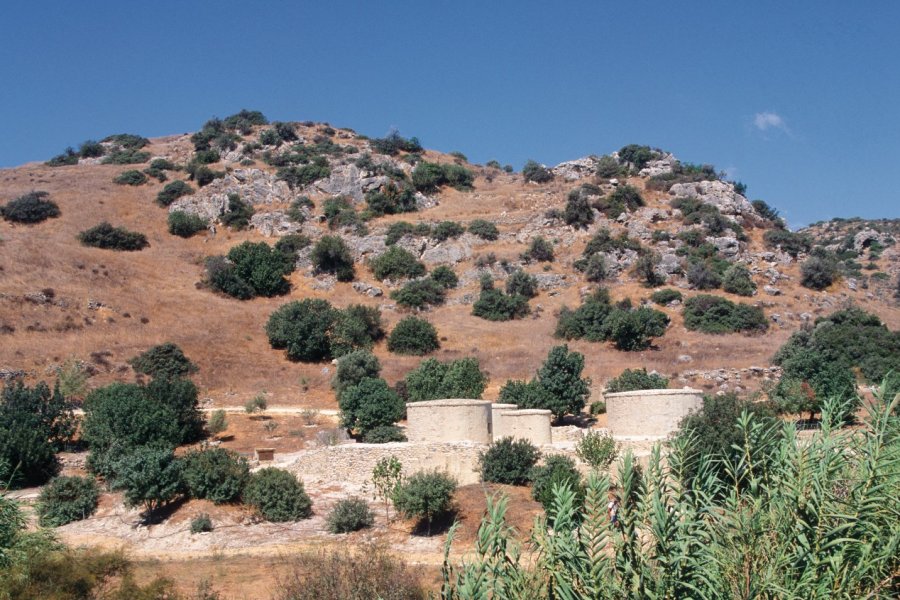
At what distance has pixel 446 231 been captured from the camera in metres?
59.8

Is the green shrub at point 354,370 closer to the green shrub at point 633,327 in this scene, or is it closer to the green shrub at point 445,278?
the green shrub at point 633,327

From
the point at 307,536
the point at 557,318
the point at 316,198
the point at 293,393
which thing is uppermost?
the point at 316,198

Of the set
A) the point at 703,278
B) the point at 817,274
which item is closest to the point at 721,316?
the point at 703,278

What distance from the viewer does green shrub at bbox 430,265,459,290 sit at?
179 feet

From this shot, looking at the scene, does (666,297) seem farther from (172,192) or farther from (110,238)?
(172,192)

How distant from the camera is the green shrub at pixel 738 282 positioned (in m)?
48.8

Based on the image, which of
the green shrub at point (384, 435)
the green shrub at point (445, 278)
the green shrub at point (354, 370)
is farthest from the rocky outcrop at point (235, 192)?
the green shrub at point (384, 435)

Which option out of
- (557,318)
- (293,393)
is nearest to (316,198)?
(557,318)

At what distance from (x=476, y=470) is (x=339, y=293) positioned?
112 ft

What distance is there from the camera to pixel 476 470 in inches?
843

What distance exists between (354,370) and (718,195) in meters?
40.5

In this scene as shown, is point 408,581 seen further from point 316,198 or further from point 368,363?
point 316,198

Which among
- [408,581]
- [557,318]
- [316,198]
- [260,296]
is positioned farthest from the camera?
[316,198]

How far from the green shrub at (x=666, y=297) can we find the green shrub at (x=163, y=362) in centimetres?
2986
